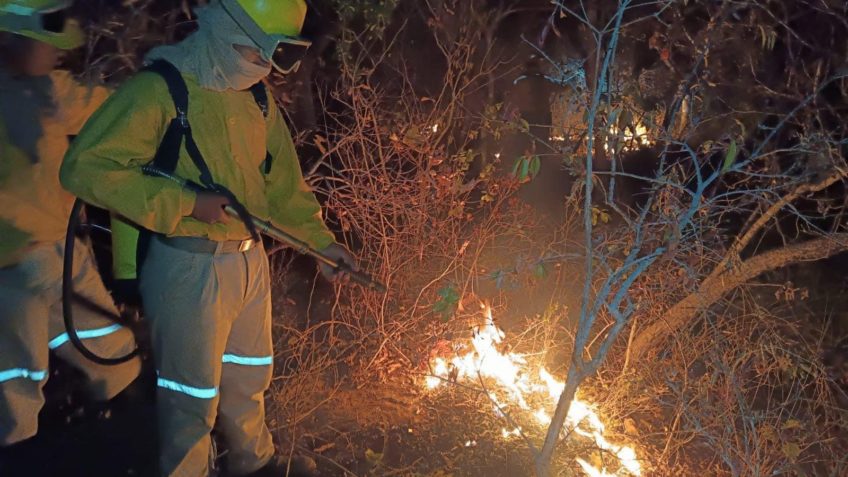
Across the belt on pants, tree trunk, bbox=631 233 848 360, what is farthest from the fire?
the belt on pants

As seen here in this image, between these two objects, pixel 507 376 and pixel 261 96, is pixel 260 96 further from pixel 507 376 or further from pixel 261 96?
pixel 507 376

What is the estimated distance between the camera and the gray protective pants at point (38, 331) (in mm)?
2893

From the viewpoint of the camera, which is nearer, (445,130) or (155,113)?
(155,113)

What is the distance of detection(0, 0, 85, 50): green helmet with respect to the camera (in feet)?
8.93

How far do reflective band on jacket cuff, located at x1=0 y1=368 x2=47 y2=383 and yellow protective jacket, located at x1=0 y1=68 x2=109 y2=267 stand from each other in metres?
0.49

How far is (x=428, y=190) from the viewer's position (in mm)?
4508

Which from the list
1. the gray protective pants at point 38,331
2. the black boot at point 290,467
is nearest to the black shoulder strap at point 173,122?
the gray protective pants at point 38,331

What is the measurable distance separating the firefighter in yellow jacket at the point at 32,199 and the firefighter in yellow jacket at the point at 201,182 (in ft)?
2.38

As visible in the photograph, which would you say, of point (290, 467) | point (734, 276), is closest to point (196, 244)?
point (290, 467)

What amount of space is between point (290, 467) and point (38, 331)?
1.37 m

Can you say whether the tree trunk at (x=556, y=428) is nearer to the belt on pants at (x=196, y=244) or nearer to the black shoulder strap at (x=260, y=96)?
the belt on pants at (x=196, y=244)

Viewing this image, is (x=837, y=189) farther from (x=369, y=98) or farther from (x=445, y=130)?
(x=369, y=98)

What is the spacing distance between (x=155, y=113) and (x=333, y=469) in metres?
2.14

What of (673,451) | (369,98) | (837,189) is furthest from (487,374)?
(837,189)
